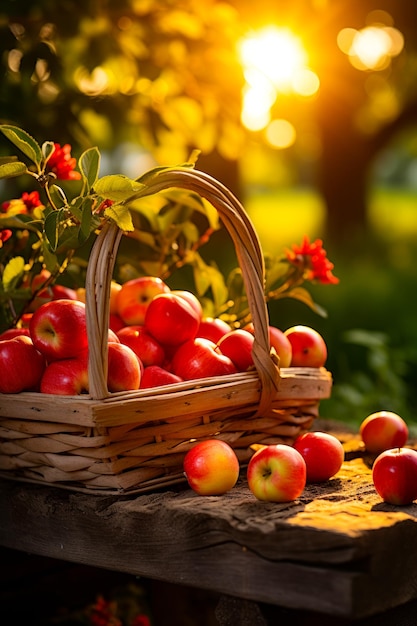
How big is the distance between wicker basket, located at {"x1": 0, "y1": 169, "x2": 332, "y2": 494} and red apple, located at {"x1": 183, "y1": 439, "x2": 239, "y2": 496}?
81mm

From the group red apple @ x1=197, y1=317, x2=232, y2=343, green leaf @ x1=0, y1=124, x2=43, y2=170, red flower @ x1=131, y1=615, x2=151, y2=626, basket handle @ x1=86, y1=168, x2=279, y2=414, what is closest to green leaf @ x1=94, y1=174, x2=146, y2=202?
basket handle @ x1=86, y1=168, x2=279, y2=414

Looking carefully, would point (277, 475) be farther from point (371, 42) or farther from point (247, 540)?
point (371, 42)

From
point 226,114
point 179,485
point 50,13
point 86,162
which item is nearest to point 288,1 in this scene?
point 226,114

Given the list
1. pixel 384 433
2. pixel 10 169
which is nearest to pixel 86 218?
pixel 10 169

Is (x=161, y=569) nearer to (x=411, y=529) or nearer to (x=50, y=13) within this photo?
(x=411, y=529)

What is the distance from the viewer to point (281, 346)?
6.95 ft

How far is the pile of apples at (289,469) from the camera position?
1.69 metres

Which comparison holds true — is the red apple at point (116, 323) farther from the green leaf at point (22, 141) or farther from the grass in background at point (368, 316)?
the grass in background at point (368, 316)

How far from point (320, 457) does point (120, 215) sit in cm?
64

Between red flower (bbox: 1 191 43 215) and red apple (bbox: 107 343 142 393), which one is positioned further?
red flower (bbox: 1 191 43 215)

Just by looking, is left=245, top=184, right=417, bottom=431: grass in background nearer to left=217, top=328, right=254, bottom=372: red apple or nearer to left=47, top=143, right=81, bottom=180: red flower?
left=217, top=328, right=254, bottom=372: red apple

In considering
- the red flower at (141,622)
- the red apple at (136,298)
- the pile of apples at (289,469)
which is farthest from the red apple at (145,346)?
the red flower at (141,622)

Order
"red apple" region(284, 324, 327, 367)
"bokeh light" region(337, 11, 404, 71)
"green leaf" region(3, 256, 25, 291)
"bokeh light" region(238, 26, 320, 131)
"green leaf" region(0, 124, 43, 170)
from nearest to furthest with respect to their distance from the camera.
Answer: "green leaf" region(0, 124, 43, 170), "green leaf" region(3, 256, 25, 291), "red apple" region(284, 324, 327, 367), "bokeh light" region(238, 26, 320, 131), "bokeh light" region(337, 11, 404, 71)

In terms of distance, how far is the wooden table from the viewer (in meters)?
1.46
